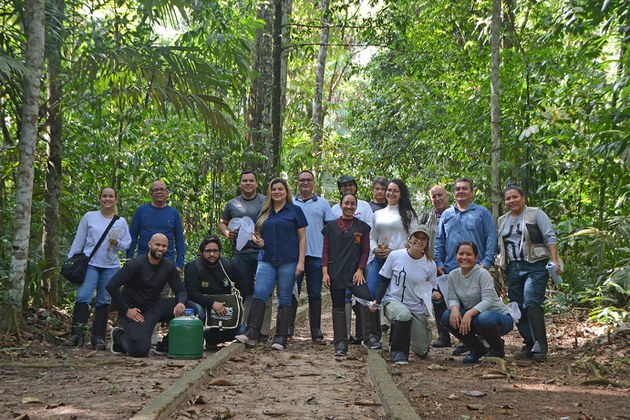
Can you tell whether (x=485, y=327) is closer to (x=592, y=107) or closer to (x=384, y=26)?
(x=592, y=107)

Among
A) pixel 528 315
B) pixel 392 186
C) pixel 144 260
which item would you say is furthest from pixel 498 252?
pixel 144 260

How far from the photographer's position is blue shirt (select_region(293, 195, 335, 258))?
9.98 m

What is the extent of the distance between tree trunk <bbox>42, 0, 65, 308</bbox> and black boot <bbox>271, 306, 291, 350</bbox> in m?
3.34

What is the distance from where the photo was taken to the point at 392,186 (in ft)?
31.5

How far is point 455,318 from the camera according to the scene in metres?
8.28

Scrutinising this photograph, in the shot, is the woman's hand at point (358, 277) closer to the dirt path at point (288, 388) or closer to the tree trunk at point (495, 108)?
the dirt path at point (288, 388)

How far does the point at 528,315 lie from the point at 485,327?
814 millimetres

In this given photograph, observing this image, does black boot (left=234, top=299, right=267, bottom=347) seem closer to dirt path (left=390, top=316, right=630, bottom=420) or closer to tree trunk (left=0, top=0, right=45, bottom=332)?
dirt path (left=390, top=316, right=630, bottom=420)

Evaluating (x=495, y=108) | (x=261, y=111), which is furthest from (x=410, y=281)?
(x=261, y=111)

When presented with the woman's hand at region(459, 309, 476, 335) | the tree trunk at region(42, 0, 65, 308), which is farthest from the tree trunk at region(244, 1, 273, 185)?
the woman's hand at region(459, 309, 476, 335)

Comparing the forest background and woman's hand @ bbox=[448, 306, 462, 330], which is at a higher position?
the forest background

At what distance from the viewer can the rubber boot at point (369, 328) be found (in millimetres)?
9195

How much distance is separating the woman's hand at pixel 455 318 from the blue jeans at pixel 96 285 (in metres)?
4.00

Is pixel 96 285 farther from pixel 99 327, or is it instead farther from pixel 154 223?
pixel 154 223
